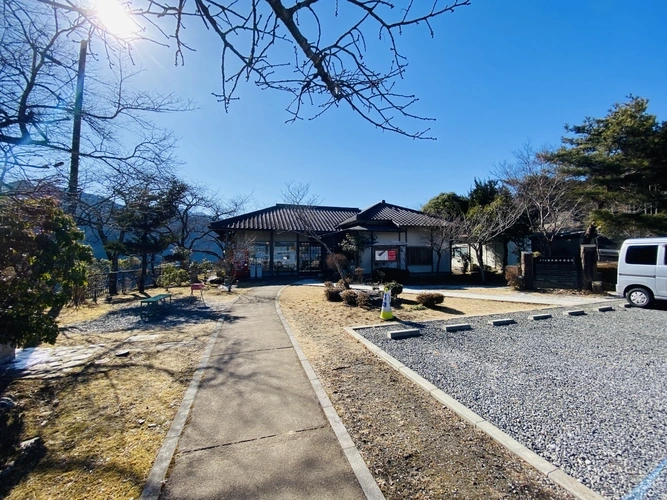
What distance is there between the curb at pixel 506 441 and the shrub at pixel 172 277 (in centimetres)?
1513

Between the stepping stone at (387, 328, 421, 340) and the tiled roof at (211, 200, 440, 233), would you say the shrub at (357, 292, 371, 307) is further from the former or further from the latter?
the tiled roof at (211, 200, 440, 233)

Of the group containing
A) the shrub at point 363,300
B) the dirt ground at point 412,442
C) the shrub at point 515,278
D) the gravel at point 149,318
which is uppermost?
the shrub at point 515,278

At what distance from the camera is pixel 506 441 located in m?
2.51

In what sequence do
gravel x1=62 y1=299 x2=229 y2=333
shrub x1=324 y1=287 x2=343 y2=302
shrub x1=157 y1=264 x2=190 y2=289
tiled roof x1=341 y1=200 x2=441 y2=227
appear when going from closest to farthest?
gravel x1=62 y1=299 x2=229 y2=333 < shrub x1=324 y1=287 x2=343 y2=302 < shrub x1=157 y1=264 x2=190 y2=289 < tiled roof x1=341 y1=200 x2=441 y2=227

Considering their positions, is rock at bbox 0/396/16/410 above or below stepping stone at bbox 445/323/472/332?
below

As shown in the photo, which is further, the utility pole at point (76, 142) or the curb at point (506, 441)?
the utility pole at point (76, 142)

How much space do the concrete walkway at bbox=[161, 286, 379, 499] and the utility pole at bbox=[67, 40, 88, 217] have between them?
117 inches

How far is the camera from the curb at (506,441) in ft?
6.48

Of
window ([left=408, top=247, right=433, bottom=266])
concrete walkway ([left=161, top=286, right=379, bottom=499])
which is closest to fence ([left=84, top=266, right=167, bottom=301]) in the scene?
concrete walkway ([left=161, top=286, right=379, bottom=499])

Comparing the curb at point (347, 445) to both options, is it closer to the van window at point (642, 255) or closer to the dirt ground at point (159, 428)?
the dirt ground at point (159, 428)

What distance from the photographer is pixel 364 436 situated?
2676 mm

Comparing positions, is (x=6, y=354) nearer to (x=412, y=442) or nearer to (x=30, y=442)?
(x=30, y=442)

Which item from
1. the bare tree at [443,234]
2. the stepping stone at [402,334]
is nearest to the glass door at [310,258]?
the bare tree at [443,234]

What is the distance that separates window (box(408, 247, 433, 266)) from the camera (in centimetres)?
1933
